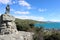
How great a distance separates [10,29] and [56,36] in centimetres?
1303

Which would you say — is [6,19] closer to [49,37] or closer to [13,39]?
[13,39]

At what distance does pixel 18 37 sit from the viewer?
4152mm

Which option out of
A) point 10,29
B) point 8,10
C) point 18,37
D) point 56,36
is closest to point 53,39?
point 56,36

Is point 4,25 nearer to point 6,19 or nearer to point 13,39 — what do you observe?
point 6,19

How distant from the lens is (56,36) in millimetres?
21641

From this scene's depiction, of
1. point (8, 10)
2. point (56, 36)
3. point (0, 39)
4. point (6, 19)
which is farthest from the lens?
point (56, 36)

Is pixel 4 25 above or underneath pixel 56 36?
above

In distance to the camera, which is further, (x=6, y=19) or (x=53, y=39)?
(x=53, y=39)

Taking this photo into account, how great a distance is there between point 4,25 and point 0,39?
212 inches

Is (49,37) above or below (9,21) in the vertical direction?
below

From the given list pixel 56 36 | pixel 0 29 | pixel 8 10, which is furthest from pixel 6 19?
pixel 56 36

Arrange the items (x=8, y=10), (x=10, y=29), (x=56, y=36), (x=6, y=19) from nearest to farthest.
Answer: (x=6, y=19), (x=10, y=29), (x=8, y=10), (x=56, y=36)

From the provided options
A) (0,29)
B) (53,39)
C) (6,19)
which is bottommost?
(53,39)

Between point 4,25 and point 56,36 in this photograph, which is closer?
point 4,25
